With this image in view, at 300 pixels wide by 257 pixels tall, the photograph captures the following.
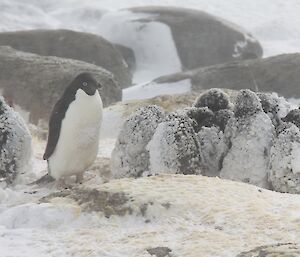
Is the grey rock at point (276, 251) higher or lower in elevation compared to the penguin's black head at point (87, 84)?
lower

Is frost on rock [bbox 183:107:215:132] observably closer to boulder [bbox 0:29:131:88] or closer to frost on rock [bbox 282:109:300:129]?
frost on rock [bbox 282:109:300:129]

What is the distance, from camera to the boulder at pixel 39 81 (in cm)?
1914

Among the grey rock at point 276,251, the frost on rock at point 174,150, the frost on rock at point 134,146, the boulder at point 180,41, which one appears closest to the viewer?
the grey rock at point 276,251

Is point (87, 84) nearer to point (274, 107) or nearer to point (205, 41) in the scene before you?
point (274, 107)

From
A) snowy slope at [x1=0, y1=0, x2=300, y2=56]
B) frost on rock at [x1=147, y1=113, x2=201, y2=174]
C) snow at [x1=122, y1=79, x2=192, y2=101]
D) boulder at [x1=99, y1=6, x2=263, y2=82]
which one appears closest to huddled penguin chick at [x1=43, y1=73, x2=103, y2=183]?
frost on rock at [x1=147, y1=113, x2=201, y2=174]

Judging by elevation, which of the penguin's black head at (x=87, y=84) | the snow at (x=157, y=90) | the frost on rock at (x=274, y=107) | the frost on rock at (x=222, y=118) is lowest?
the snow at (x=157, y=90)

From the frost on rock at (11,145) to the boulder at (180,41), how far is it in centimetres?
2367

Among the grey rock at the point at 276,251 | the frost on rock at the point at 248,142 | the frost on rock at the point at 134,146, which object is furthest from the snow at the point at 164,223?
the frost on rock at the point at 134,146

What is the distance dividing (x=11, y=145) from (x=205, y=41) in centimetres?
2579

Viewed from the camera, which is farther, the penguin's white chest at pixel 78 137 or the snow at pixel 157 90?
the snow at pixel 157 90

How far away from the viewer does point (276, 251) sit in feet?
19.3

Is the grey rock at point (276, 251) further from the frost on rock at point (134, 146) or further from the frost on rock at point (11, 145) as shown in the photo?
the frost on rock at point (11, 145)

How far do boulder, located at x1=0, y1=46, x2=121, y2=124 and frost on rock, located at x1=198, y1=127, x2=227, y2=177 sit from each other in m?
9.34

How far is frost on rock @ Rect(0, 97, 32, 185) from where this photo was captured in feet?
32.2
